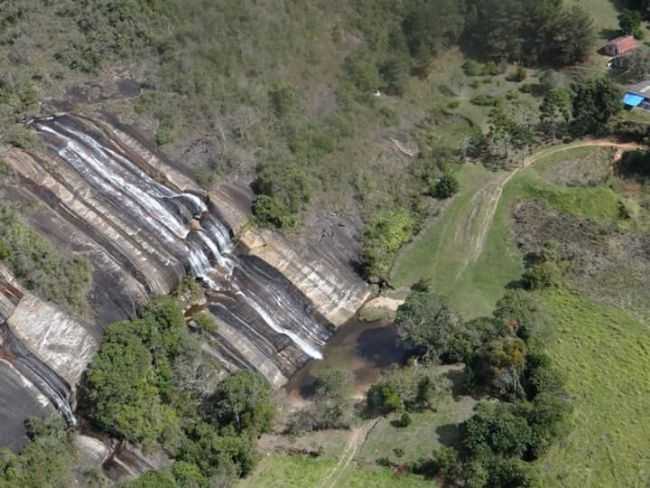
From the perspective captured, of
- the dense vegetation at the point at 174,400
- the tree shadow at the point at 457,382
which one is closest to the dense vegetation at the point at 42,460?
the dense vegetation at the point at 174,400

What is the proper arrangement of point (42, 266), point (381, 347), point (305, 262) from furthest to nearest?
1. point (305, 262)
2. point (381, 347)
3. point (42, 266)

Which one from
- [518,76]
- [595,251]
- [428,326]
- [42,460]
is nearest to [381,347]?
[428,326]

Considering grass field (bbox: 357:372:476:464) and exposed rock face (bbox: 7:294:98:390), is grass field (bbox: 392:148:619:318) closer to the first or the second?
grass field (bbox: 357:372:476:464)

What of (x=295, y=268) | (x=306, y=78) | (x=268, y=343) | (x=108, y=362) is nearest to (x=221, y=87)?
(x=306, y=78)

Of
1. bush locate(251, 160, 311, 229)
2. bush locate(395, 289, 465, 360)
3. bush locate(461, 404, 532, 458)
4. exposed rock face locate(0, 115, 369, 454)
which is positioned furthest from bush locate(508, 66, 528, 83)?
bush locate(461, 404, 532, 458)

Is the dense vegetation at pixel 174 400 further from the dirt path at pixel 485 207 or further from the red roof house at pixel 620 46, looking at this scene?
the red roof house at pixel 620 46

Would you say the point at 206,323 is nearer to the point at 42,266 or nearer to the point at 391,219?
the point at 42,266

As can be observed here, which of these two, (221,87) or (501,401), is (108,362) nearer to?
(501,401)
